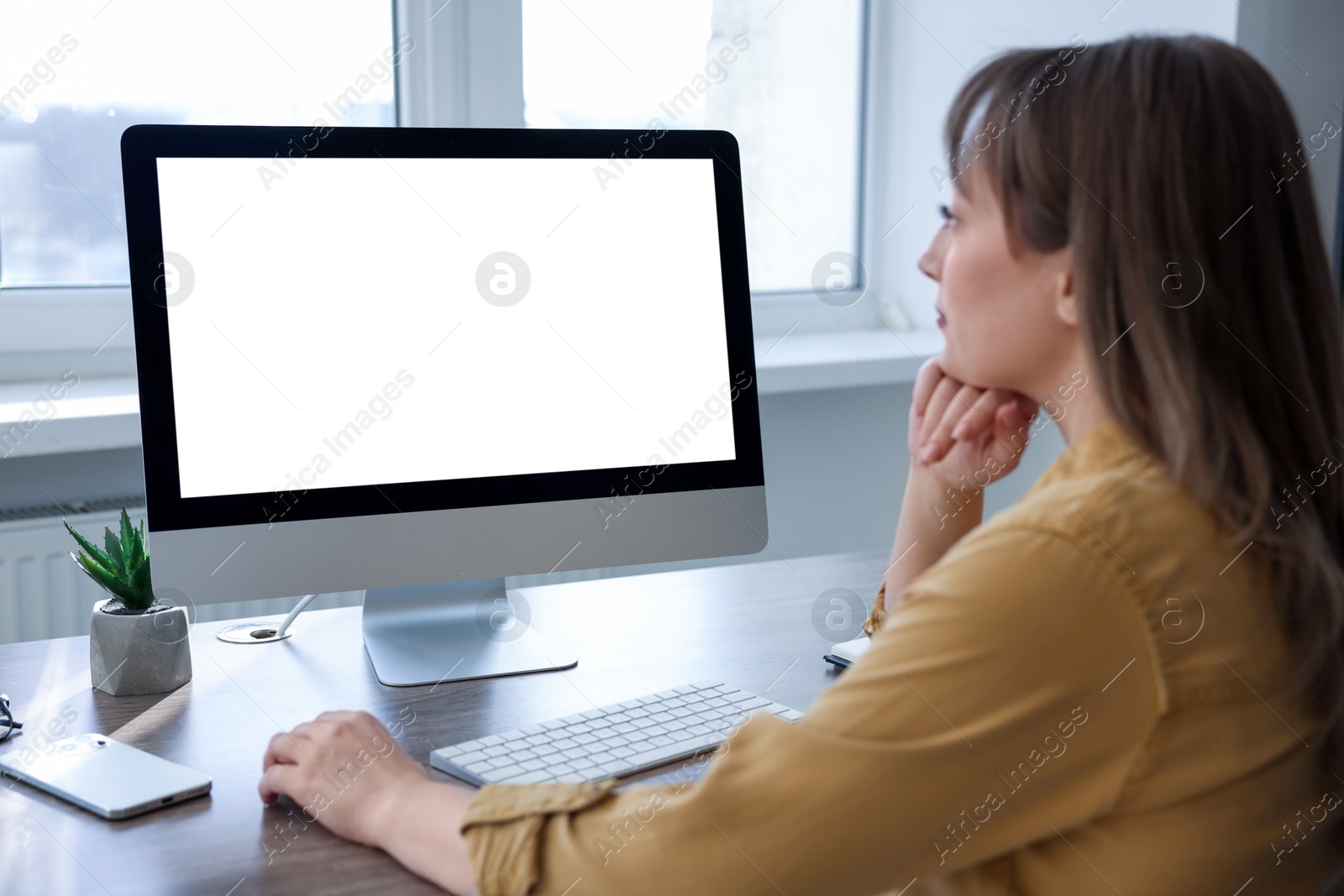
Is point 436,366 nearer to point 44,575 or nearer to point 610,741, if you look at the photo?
point 610,741

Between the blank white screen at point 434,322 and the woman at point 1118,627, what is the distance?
1.50ft

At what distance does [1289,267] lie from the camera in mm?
715

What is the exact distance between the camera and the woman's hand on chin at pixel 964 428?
1.03 metres

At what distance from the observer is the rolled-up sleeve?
0.62 metres

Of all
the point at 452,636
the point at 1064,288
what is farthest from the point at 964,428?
the point at 452,636

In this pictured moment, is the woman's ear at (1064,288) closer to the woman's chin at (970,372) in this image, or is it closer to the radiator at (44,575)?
the woman's chin at (970,372)

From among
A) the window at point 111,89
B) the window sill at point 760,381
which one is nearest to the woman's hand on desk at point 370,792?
the window sill at point 760,381

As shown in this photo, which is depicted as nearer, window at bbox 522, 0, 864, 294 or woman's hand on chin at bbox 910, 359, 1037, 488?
woman's hand on chin at bbox 910, 359, 1037, 488

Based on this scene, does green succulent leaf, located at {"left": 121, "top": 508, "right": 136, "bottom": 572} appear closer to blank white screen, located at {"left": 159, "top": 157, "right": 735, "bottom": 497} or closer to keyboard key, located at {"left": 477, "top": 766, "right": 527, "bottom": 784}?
blank white screen, located at {"left": 159, "top": 157, "right": 735, "bottom": 497}

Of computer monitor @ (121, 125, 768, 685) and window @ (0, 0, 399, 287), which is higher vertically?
window @ (0, 0, 399, 287)

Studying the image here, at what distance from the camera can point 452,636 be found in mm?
1215

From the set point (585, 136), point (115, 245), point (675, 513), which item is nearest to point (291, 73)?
point (115, 245)

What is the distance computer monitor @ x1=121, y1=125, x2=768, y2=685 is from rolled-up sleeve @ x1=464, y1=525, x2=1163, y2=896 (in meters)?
0.52

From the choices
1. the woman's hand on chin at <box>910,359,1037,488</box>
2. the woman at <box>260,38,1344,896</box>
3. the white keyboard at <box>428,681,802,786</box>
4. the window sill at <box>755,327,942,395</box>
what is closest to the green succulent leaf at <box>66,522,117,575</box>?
the white keyboard at <box>428,681,802,786</box>
